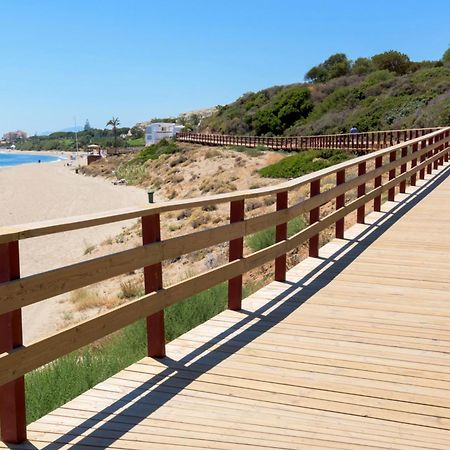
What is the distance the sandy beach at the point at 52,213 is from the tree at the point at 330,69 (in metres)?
36.7

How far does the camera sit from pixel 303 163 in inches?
1576

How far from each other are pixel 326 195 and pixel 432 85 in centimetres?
5488

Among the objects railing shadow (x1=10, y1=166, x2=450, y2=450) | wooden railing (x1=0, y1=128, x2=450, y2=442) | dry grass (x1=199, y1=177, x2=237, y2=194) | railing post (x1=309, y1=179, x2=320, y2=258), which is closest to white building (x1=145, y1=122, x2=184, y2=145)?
dry grass (x1=199, y1=177, x2=237, y2=194)

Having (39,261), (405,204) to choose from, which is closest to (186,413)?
(405,204)

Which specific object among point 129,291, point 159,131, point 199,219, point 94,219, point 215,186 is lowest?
point 129,291

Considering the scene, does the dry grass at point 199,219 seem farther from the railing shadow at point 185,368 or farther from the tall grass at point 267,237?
the railing shadow at point 185,368

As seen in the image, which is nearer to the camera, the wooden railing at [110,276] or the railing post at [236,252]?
the wooden railing at [110,276]

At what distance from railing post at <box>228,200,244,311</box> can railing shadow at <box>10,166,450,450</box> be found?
13 centimetres

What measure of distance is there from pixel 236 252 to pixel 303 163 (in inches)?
1349

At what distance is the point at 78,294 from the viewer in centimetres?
1853

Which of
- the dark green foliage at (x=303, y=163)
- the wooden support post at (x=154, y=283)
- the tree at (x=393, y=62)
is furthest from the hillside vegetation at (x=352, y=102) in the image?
Answer: the wooden support post at (x=154, y=283)

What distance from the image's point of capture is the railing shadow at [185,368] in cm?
390

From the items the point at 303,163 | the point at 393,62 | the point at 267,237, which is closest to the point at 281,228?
the point at 267,237

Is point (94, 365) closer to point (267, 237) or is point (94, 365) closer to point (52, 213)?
point (267, 237)
